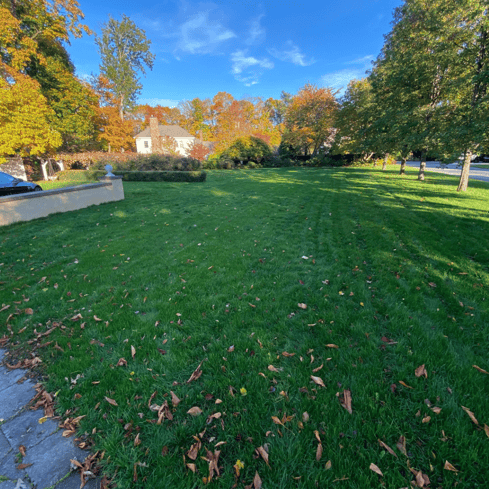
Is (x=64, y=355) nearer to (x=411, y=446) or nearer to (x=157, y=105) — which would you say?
(x=411, y=446)

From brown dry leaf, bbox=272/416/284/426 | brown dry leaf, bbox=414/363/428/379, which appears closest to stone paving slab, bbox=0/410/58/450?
brown dry leaf, bbox=272/416/284/426

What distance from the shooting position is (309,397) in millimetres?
1905

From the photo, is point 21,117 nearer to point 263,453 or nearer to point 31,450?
point 31,450

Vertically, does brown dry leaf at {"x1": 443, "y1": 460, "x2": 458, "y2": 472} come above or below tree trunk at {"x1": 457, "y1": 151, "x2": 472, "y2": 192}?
below

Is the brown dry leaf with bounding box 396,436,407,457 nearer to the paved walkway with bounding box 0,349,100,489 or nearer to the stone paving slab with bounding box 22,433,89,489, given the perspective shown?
the paved walkway with bounding box 0,349,100,489

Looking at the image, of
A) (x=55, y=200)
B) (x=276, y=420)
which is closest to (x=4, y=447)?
(x=276, y=420)

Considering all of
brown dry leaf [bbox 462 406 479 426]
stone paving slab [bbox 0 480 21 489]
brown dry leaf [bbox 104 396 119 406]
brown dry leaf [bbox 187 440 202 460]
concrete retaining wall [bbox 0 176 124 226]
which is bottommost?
stone paving slab [bbox 0 480 21 489]

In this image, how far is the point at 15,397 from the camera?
2.04 meters

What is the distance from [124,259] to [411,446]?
15.8 feet

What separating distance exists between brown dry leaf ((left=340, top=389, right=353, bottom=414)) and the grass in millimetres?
30

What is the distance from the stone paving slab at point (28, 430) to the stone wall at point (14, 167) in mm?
22747

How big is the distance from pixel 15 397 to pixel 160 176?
655 inches

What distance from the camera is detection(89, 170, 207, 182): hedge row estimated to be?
16719 millimetres

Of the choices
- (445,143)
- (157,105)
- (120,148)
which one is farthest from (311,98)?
(157,105)
